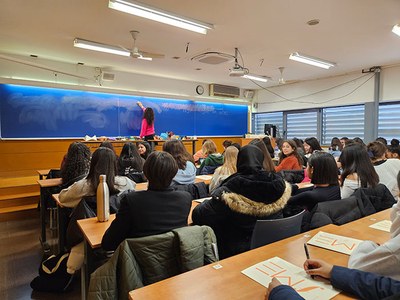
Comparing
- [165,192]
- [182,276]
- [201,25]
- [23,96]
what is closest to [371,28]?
[201,25]

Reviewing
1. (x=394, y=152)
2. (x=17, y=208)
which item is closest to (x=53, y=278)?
(x=17, y=208)

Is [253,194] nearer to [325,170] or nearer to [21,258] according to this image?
[325,170]

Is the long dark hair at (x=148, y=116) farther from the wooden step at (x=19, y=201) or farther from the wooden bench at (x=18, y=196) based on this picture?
the wooden step at (x=19, y=201)

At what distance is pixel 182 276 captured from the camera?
1.18 metres

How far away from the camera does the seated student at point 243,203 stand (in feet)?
5.78

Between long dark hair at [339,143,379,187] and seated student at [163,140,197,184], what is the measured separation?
1.64 meters

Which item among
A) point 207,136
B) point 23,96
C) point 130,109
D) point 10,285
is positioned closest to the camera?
point 10,285

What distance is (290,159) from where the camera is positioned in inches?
170

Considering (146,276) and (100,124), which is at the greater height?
(100,124)

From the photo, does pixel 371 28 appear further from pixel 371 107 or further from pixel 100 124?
pixel 100 124

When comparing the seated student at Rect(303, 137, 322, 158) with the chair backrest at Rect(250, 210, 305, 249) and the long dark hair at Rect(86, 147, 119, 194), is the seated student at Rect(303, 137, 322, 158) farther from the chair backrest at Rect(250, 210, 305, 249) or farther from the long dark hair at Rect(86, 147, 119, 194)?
the long dark hair at Rect(86, 147, 119, 194)

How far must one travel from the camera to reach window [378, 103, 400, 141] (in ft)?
22.5

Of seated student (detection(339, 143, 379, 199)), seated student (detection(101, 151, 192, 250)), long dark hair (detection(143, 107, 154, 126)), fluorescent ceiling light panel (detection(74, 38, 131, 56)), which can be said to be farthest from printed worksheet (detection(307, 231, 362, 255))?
long dark hair (detection(143, 107, 154, 126))

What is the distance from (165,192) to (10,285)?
7.11ft
